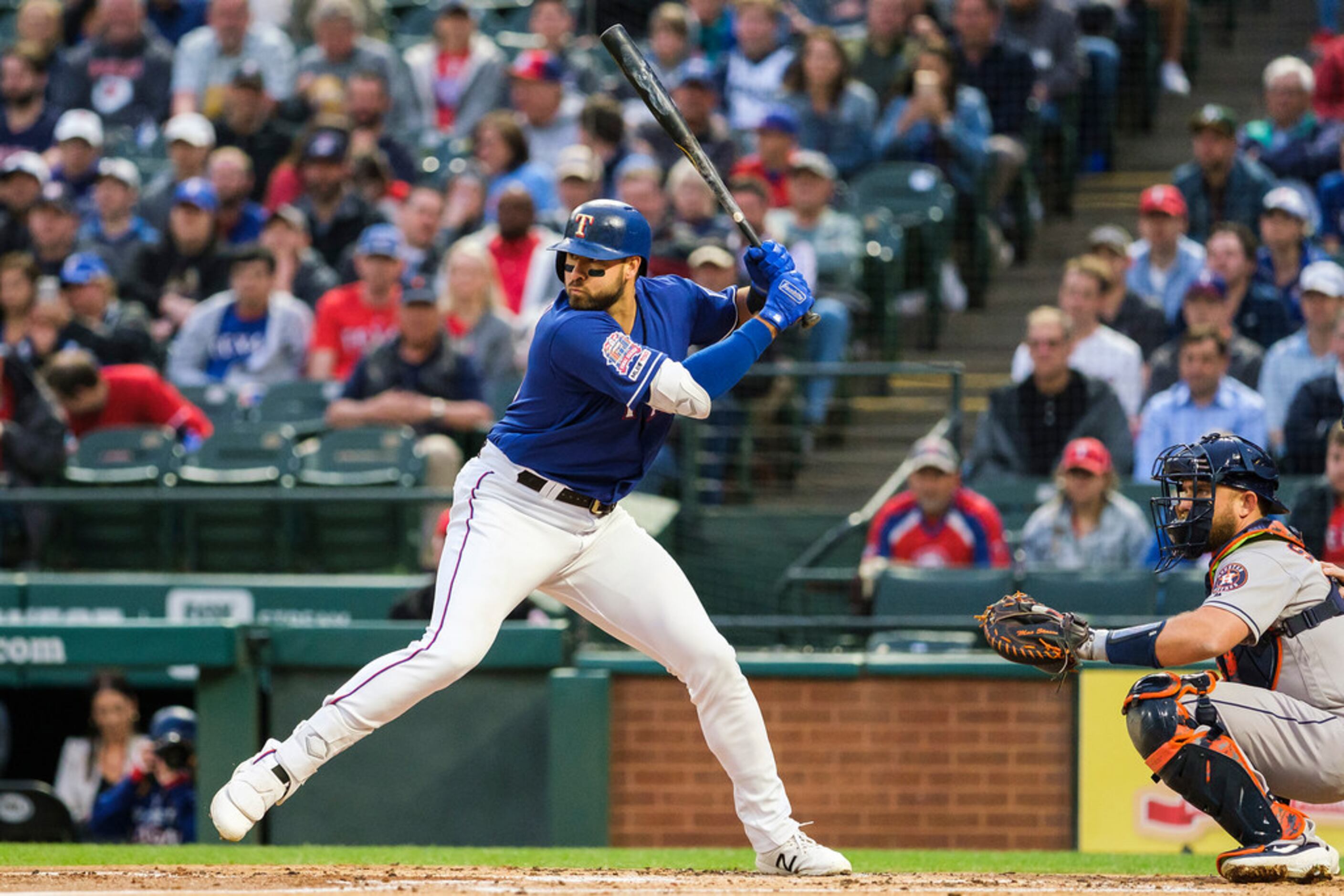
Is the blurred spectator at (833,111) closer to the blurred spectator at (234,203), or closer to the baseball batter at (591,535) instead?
the blurred spectator at (234,203)

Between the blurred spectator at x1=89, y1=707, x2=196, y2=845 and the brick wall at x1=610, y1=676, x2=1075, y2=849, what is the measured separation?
1.75 metres

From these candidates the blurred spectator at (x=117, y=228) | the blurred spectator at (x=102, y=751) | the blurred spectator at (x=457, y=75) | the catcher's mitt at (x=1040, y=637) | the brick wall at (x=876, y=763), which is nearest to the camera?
the catcher's mitt at (x=1040, y=637)

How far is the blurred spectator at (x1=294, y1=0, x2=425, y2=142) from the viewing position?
12125mm

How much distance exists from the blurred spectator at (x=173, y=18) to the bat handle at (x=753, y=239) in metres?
9.00

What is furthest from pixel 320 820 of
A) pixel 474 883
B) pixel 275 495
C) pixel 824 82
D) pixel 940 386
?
pixel 824 82

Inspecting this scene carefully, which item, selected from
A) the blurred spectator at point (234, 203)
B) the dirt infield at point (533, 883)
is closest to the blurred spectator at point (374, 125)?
the blurred spectator at point (234, 203)

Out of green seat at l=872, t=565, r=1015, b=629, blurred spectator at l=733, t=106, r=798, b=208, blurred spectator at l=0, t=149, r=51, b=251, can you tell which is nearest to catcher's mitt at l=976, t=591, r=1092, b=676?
green seat at l=872, t=565, r=1015, b=629

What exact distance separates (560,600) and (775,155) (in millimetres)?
5853

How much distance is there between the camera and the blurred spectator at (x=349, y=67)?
12.1 metres

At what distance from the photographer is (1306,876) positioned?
14.5 feet

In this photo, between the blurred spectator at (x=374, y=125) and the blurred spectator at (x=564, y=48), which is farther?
the blurred spectator at (x=564, y=48)

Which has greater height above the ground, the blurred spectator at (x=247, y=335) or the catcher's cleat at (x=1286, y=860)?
the blurred spectator at (x=247, y=335)

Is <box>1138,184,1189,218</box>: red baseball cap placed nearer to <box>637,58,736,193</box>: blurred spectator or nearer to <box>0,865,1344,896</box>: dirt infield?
<box>637,58,736,193</box>: blurred spectator

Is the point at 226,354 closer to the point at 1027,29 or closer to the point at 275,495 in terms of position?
the point at 275,495
